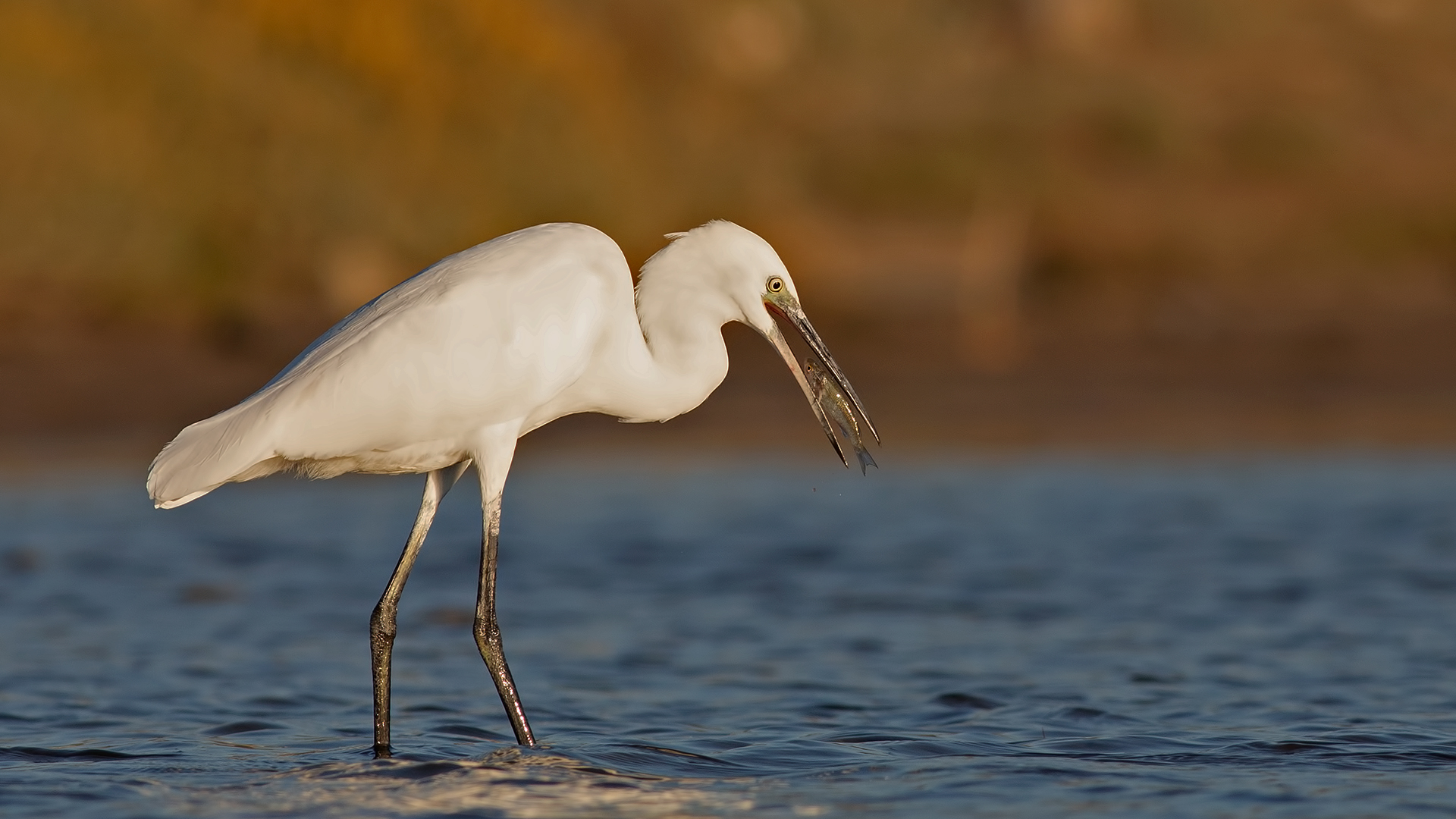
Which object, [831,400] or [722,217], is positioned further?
[722,217]

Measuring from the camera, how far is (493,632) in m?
6.61

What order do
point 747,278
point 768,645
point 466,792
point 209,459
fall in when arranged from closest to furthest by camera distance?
1. point 466,792
2. point 209,459
3. point 747,278
4. point 768,645

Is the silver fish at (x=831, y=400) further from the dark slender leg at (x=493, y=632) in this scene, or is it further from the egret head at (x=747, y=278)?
the dark slender leg at (x=493, y=632)

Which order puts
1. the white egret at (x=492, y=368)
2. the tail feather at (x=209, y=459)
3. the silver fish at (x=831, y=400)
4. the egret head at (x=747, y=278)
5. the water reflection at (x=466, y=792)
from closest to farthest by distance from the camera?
the water reflection at (x=466, y=792) → the tail feather at (x=209, y=459) → the white egret at (x=492, y=368) → the egret head at (x=747, y=278) → the silver fish at (x=831, y=400)

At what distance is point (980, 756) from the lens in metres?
6.42

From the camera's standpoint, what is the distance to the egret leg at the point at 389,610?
6410mm

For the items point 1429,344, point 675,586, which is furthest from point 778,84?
point 675,586

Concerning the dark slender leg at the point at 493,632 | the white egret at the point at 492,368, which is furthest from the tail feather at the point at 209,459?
the dark slender leg at the point at 493,632

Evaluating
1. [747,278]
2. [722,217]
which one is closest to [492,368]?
[747,278]

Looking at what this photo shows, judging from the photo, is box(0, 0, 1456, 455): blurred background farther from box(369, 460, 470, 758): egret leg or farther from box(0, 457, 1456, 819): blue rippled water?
box(369, 460, 470, 758): egret leg

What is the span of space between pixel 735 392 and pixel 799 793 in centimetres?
895

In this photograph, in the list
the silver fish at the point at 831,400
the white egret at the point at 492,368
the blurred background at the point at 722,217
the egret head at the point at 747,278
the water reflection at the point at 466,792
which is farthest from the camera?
the blurred background at the point at 722,217

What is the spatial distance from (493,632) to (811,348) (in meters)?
1.35

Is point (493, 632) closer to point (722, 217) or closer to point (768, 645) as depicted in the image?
point (768, 645)
